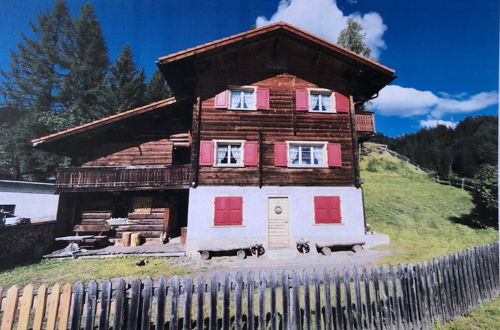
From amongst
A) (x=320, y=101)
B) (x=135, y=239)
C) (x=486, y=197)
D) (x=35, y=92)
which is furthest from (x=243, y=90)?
(x=35, y=92)

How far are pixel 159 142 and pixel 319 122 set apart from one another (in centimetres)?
1002

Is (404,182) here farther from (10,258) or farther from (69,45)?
(69,45)

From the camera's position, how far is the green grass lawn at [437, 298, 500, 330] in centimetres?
472

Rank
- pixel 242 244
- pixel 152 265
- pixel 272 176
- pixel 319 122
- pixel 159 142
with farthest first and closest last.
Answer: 1. pixel 159 142
2. pixel 319 122
3. pixel 272 176
4. pixel 242 244
5. pixel 152 265

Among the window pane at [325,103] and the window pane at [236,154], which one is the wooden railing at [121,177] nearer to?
the window pane at [236,154]

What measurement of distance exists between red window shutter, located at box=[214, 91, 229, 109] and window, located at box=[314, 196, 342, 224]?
7271mm

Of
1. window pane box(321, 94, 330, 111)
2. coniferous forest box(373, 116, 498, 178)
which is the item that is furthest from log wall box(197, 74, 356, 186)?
coniferous forest box(373, 116, 498, 178)

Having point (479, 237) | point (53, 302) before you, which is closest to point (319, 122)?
point (479, 237)

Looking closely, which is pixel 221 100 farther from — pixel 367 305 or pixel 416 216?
pixel 416 216

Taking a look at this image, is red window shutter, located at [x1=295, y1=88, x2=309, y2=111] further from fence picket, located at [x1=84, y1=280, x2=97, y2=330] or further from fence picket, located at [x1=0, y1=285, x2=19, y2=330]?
fence picket, located at [x1=0, y1=285, x2=19, y2=330]

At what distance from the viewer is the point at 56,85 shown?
1033 inches

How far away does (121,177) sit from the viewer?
12.5 m

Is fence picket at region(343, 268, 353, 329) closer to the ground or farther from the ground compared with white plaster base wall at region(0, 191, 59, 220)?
closer to the ground

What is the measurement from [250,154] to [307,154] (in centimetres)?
334
